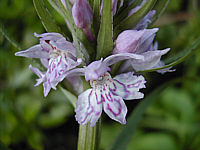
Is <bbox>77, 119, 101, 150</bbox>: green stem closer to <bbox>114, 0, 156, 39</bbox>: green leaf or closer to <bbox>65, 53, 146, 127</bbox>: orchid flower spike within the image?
<bbox>65, 53, 146, 127</bbox>: orchid flower spike

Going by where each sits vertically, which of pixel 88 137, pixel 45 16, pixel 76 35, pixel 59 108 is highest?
pixel 45 16

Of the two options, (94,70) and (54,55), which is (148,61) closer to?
(94,70)

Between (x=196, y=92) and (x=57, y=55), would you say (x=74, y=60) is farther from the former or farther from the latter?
(x=196, y=92)

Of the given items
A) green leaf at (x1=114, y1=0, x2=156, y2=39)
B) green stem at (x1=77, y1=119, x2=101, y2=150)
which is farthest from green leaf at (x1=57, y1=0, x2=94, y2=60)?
green stem at (x1=77, y1=119, x2=101, y2=150)

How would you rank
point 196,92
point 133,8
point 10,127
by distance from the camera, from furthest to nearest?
point 196,92, point 10,127, point 133,8

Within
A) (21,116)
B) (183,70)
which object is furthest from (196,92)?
(21,116)

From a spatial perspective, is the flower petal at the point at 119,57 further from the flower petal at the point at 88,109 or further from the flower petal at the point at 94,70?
the flower petal at the point at 88,109

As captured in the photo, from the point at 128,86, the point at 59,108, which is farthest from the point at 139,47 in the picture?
the point at 59,108
